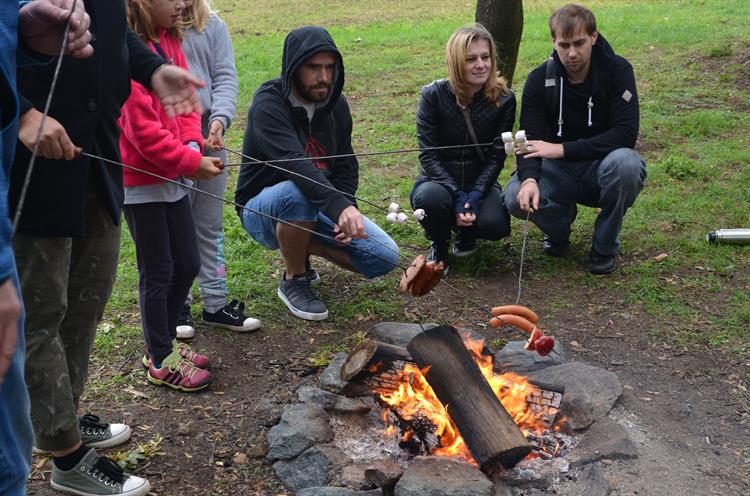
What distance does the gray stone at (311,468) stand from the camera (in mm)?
3232

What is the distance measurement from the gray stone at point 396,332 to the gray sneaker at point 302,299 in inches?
18.0

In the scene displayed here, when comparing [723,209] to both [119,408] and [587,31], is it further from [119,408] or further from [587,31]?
[119,408]

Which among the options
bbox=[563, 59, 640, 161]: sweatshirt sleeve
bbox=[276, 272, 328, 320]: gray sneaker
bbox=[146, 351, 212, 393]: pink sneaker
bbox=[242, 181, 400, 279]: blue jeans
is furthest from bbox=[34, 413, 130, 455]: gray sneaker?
bbox=[563, 59, 640, 161]: sweatshirt sleeve

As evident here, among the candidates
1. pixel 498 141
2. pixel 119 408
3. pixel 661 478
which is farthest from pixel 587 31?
pixel 119 408

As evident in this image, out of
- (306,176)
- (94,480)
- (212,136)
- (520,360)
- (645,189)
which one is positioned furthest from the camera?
(645,189)

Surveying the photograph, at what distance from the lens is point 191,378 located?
394 cm

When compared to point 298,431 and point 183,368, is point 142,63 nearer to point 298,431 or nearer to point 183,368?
point 183,368

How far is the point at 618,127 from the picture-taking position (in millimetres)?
5176

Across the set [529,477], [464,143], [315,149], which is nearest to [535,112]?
[464,143]

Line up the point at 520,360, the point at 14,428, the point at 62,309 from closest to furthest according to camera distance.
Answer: the point at 14,428
the point at 62,309
the point at 520,360

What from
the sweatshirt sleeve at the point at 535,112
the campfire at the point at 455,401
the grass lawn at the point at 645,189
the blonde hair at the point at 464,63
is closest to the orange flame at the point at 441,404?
the campfire at the point at 455,401

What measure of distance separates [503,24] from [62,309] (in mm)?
6260

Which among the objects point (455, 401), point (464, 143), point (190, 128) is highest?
point (190, 128)

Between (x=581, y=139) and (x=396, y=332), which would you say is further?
(x=581, y=139)
